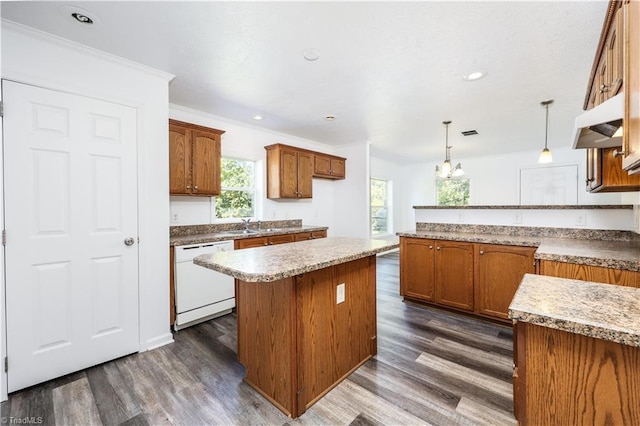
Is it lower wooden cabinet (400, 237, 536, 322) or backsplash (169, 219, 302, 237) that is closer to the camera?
lower wooden cabinet (400, 237, 536, 322)

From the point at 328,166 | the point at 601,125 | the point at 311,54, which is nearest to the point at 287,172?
the point at 328,166

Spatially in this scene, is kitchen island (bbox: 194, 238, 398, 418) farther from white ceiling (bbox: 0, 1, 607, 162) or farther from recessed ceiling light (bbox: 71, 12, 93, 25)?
recessed ceiling light (bbox: 71, 12, 93, 25)

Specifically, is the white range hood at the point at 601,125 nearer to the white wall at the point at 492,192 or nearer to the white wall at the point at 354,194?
the white wall at the point at 492,192

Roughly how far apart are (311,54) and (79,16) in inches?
59.9

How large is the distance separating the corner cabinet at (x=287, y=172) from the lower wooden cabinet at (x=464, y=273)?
1855 millimetres

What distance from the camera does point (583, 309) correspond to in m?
0.89

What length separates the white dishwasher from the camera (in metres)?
2.77

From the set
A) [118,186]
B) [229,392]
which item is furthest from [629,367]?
[118,186]

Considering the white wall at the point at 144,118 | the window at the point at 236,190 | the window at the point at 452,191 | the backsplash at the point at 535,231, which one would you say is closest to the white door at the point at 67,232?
the white wall at the point at 144,118

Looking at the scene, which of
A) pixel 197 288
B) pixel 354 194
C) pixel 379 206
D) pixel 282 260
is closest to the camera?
pixel 282 260

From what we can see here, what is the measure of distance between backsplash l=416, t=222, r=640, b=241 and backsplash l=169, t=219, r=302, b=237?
2087 millimetres

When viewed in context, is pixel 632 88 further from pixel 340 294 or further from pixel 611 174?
pixel 340 294

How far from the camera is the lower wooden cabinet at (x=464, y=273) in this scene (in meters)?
2.73

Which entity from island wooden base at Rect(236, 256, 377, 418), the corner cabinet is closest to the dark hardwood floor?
island wooden base at Rect(236, 256, 377, 418)
